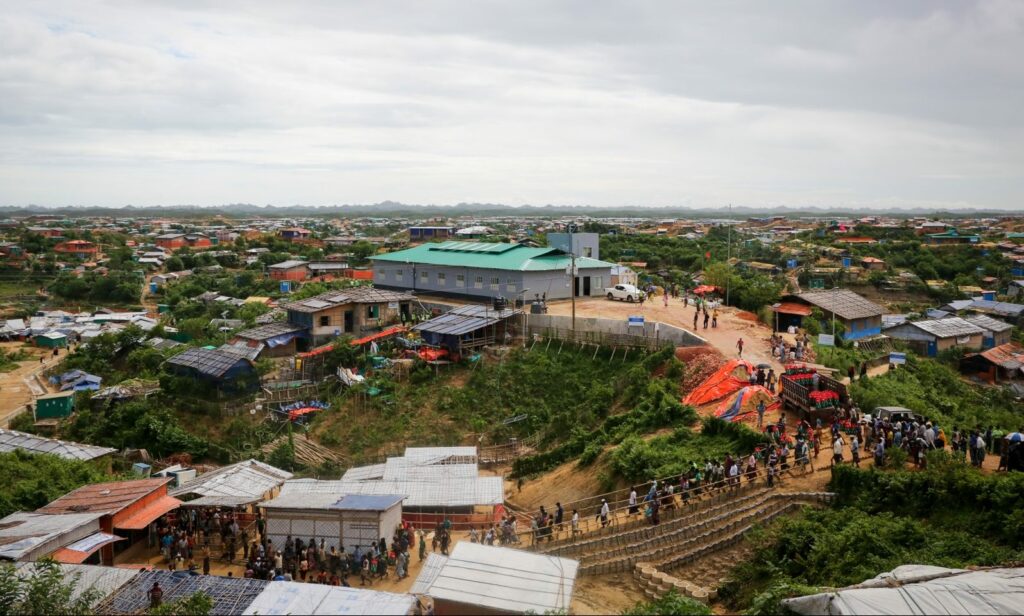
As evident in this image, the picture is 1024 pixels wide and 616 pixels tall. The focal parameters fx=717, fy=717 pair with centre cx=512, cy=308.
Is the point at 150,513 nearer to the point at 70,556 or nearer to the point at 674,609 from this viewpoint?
the point at 70,556

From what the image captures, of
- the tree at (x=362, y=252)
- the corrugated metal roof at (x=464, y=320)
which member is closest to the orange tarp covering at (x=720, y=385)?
the corrugated metal roof at (x=464, y=320)

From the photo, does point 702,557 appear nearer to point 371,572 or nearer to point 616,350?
point 371,572

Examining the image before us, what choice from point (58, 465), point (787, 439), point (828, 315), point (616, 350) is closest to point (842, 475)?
point (787, 439)

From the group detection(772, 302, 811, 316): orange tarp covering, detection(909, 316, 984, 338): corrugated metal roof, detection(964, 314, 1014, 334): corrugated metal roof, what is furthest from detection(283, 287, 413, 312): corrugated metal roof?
detection(964, 314, 1014, 334): corrugated metal roof

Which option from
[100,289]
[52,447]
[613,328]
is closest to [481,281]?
[613,328]

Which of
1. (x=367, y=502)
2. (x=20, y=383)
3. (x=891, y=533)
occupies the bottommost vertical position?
(x=20, y=383)

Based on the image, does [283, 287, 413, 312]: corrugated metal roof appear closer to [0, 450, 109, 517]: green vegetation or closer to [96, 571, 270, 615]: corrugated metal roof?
[0, 450, 109, 517]: green vegetation
